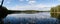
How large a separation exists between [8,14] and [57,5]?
3.14 ft

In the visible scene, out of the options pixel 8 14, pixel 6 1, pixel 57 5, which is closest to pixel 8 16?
pixel 8 14

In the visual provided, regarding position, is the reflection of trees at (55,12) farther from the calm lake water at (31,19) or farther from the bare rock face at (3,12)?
the bare rock face at (3,12)

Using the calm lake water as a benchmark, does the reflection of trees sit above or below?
above

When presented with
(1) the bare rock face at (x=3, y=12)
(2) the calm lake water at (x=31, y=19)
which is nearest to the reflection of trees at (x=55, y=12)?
(2) the calm lake water at (x=31, y=19)

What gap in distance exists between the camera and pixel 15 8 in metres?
4.01

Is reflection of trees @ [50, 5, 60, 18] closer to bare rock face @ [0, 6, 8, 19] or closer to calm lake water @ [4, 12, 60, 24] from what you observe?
calm lake water @ [4, 12, 60, 24]

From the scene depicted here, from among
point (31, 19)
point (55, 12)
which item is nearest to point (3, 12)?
point (31, 19)

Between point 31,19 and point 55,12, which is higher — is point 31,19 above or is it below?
below

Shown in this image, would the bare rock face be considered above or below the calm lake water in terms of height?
above

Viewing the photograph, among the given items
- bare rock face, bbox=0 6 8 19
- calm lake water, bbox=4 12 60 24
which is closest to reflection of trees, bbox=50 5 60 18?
calm lake water, bbox=4 12 60 24

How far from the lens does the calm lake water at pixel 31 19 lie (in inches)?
156

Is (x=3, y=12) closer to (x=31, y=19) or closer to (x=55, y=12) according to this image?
(x=31, y=19)

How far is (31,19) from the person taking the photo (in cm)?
400

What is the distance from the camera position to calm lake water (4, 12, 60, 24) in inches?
156
